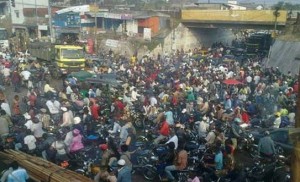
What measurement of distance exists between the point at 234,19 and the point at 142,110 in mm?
25051

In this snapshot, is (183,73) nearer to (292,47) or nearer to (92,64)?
(92,64)

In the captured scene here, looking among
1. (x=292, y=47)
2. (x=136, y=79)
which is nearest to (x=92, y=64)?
(x=136, y=79)

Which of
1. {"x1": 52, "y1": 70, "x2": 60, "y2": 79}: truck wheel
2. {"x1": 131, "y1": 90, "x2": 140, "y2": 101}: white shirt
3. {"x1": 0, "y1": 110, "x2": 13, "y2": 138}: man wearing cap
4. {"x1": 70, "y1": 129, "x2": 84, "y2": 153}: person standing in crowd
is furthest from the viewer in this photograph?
{"x1": 52, "y1": 70, "x2": 60, "y2": 79}: truck wheel

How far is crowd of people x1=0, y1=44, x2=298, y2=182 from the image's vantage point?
11.3 metres

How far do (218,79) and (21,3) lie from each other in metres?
38.9

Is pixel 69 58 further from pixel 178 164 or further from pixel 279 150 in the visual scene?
pixel 178 164

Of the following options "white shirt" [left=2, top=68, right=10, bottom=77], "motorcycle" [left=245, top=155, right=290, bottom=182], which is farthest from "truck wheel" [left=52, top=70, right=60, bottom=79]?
Result: "motorcycle" [left=245, top=155, right=290, bottom=182]

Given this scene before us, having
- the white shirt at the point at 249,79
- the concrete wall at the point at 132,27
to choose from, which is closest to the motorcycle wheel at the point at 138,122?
the white shirt at the point at 249,79

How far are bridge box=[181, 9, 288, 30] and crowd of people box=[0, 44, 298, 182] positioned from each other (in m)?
12.8

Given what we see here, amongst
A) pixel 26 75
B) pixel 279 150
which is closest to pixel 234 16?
pixel 26 75

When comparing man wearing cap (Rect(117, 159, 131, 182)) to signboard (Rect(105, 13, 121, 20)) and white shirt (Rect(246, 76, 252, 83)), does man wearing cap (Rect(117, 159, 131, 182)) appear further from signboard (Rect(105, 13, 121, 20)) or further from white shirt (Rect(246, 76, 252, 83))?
signboard (Rect(105, 13, 121, 20))

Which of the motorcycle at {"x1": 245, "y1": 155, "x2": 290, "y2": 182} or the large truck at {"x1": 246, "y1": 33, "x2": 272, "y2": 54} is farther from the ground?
the large truck at {"x1": 246, "y1": 33, "x2": 272, "y2": 54}

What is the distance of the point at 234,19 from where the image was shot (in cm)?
3853

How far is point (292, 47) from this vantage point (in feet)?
96.3
